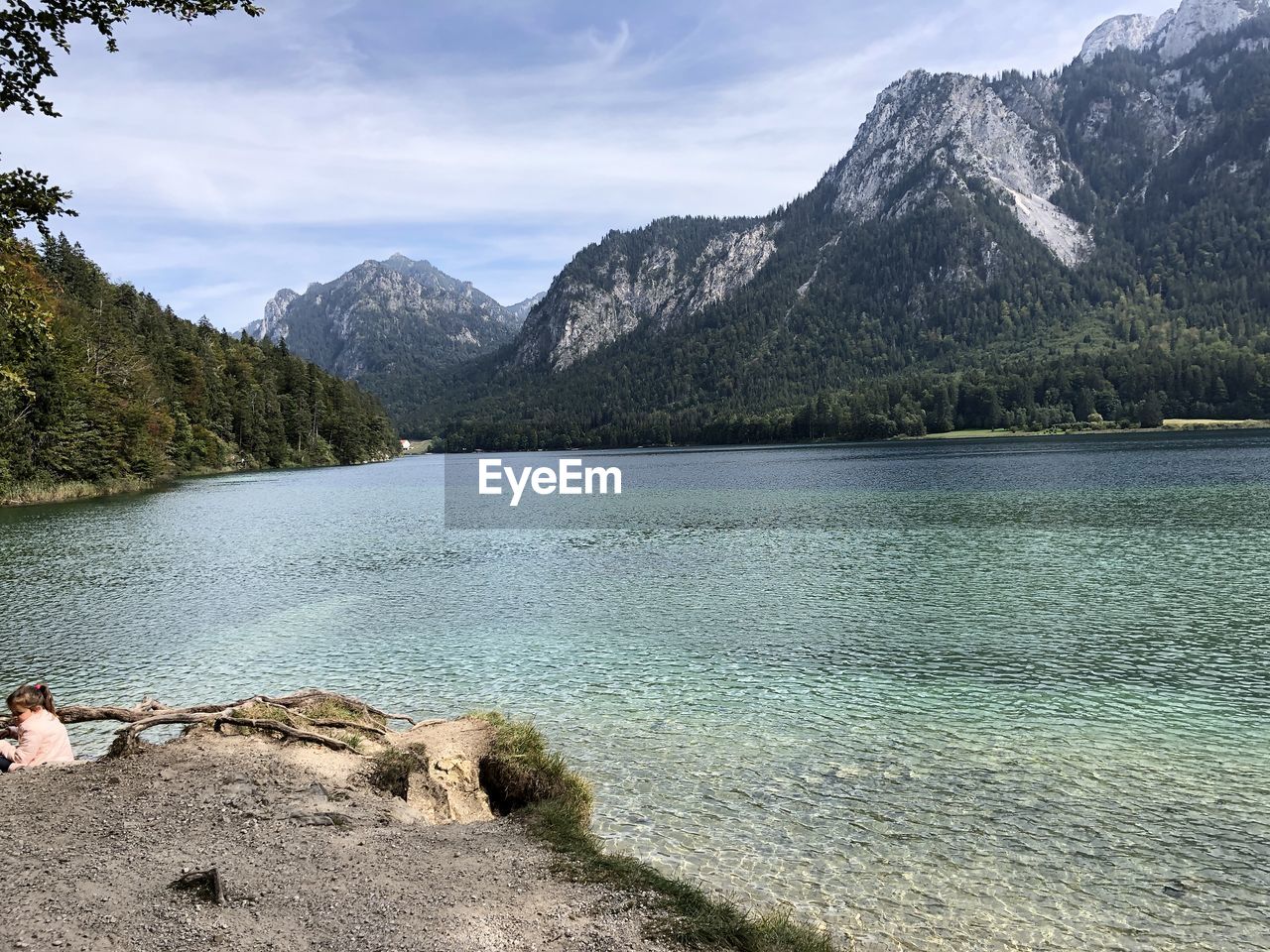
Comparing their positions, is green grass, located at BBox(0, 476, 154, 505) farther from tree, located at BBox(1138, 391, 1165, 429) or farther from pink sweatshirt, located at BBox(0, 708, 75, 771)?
tree, located at BBox(1138, 391, 1165, 429)

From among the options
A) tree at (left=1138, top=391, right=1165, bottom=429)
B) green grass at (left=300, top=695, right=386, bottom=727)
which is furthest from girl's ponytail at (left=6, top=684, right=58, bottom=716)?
tree at (left=1138, top=391, right=1165, bottom=429)

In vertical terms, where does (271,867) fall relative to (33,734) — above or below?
below

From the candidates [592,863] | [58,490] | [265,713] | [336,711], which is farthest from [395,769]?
[58,490]

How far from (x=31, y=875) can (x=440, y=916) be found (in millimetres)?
4633

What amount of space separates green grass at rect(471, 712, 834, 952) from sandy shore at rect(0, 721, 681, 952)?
0.33 m

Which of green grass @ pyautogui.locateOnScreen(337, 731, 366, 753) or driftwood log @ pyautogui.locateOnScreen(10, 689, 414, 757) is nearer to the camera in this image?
driftwood log @ pyautogui.locateOnScreen(10, 689, 414, 757)

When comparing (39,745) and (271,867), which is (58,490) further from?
(271,867)

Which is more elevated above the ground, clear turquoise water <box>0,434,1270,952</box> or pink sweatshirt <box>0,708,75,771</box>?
pink sweatshirt <box>0,708,75,771</box>

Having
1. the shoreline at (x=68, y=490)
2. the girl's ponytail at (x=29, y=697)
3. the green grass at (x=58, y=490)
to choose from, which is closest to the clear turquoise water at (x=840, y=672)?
the girl's ponytail at (x=29, y=697)

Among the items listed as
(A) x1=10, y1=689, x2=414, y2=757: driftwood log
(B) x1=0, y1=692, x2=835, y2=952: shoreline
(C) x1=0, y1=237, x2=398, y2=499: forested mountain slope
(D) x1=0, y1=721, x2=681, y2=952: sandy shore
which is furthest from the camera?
(C) x1=0, y1=237, x2=398, y2=499: forested mountain slope

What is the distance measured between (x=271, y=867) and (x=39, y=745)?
688 cm

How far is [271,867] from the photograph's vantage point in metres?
8.81

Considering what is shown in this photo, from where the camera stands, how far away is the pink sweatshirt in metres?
12.3

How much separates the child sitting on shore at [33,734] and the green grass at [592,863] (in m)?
7.39
